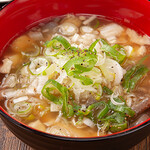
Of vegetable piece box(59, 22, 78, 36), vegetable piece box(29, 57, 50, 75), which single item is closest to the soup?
vegetable piece box(29, 57, 50, 75)

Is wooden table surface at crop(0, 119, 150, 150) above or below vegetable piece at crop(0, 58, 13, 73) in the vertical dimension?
below

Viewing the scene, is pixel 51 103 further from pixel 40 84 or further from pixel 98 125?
pixel 98 125

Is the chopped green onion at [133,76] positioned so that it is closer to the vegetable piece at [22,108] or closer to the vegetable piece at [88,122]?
the vegetable piece at [88,122]

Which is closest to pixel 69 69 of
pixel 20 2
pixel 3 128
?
pixel 3 128

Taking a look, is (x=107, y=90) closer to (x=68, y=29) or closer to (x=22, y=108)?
(x=22, y=108)

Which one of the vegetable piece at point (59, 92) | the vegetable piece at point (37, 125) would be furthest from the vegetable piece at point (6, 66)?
the vegetable piece at point (37, 125)

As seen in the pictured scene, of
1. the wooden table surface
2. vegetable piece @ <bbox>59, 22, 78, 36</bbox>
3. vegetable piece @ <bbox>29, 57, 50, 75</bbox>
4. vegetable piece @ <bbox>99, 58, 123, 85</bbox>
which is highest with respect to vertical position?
vegetable piece @ <bbox>59, 22, 78, 36</bbox>

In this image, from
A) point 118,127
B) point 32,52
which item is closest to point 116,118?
point 118,127

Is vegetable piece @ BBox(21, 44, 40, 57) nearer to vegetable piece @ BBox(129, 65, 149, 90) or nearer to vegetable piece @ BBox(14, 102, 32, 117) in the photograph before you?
vegetable piece @ BBox(14, 102, 32, 117)
